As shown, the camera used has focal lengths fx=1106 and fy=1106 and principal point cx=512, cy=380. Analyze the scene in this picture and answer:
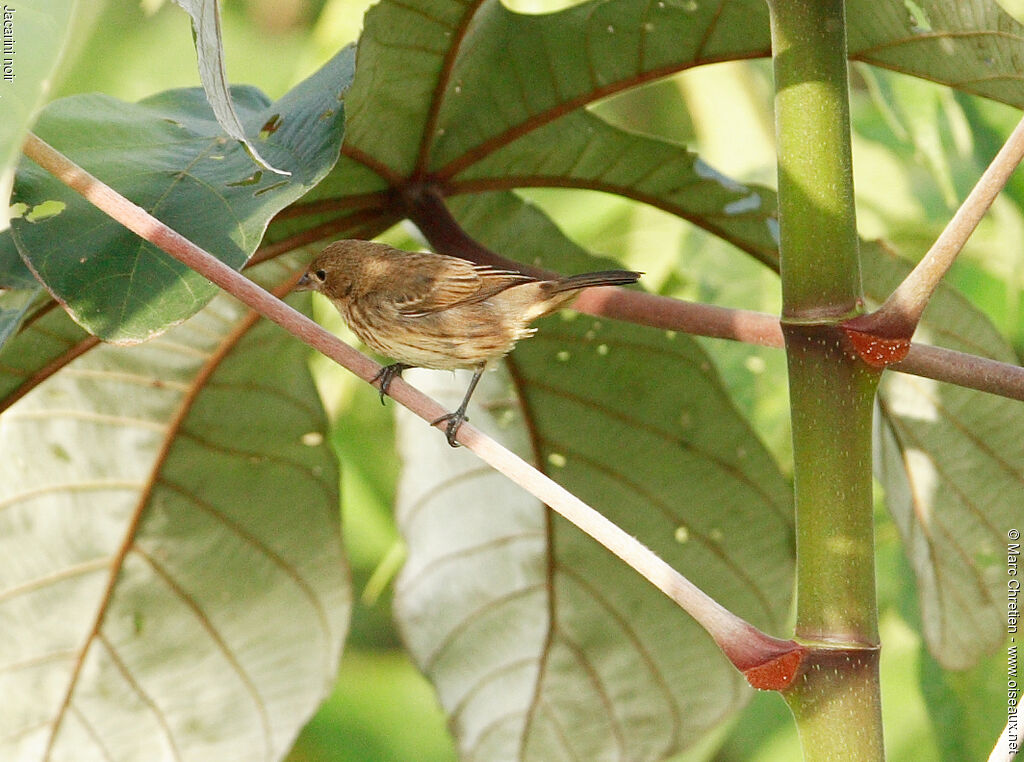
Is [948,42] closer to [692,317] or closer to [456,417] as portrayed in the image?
[692,317]

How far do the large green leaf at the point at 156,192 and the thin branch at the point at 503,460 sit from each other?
0.06 meters

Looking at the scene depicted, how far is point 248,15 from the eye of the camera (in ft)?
7.23

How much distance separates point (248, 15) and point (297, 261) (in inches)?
40.8

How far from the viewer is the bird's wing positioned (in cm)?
131


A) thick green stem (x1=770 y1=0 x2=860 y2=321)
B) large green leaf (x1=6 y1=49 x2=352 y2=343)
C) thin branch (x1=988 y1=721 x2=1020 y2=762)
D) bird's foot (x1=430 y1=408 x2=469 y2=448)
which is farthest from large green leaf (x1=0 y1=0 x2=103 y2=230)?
thin branch (x1=988 y1=721 x2=1020 y2=762)

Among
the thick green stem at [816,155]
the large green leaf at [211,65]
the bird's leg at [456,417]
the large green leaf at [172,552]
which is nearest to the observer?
the large green leaf at [211,65]

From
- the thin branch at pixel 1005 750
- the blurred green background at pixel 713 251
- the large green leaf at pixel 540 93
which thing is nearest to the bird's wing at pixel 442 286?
the large green leaf at pixel 540 93

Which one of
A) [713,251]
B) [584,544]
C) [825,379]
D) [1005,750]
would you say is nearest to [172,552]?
[584,544]

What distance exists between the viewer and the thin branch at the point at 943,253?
725mm

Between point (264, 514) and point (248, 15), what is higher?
point (248, 15)

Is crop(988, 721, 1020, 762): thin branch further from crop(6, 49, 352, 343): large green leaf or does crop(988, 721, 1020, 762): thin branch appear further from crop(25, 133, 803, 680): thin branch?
crop(6, 49, 352, 343): large green leaf

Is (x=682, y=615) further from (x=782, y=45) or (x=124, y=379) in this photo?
(x=782, y=45)

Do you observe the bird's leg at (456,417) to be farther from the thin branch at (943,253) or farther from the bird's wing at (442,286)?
the thin branch at (943,253)

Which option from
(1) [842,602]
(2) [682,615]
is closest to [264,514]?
(2) [682,615]
